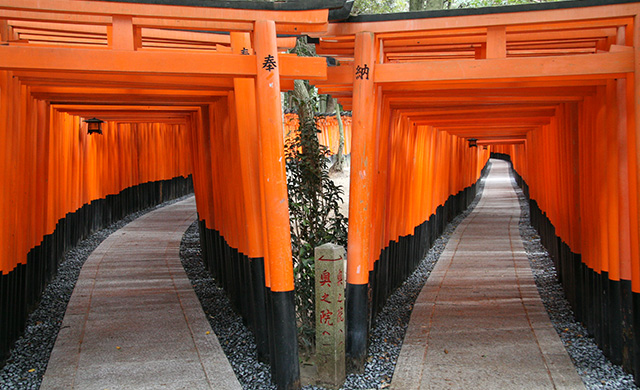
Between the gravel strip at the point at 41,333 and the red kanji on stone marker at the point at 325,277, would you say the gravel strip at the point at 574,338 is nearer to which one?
the red kanji on stone marker at the point at 325,277

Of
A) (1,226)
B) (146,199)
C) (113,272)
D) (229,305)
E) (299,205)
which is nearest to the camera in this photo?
(1,226)

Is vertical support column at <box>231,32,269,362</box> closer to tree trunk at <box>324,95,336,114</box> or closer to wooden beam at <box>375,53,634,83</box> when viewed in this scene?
wooden beam at <box>375,53,634,83</box>

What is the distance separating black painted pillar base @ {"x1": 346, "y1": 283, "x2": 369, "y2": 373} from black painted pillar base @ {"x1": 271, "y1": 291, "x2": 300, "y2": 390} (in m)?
0.66

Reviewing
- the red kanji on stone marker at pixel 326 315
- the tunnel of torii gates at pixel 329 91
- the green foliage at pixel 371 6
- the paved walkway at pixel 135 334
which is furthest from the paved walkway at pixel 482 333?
the green foliage at pixel 371 6

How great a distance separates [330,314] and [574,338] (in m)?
3.07

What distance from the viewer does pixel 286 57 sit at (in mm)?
5340

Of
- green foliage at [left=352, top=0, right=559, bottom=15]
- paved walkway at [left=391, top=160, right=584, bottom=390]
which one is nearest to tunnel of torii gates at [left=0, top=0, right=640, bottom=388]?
paved walkway at [left=391, top=160, right=584, bottom=390]

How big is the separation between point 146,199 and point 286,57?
1388cm

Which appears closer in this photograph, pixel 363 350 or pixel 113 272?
pixel 363 350

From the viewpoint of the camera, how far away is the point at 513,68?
5223 millimetres

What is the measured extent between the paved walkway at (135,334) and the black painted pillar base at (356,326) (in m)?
1.12

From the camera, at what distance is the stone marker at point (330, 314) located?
5.21 m

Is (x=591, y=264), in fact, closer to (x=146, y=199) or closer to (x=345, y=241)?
(x=345, y=241)

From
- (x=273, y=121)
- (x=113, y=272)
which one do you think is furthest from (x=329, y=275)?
(x=113, y=272)
